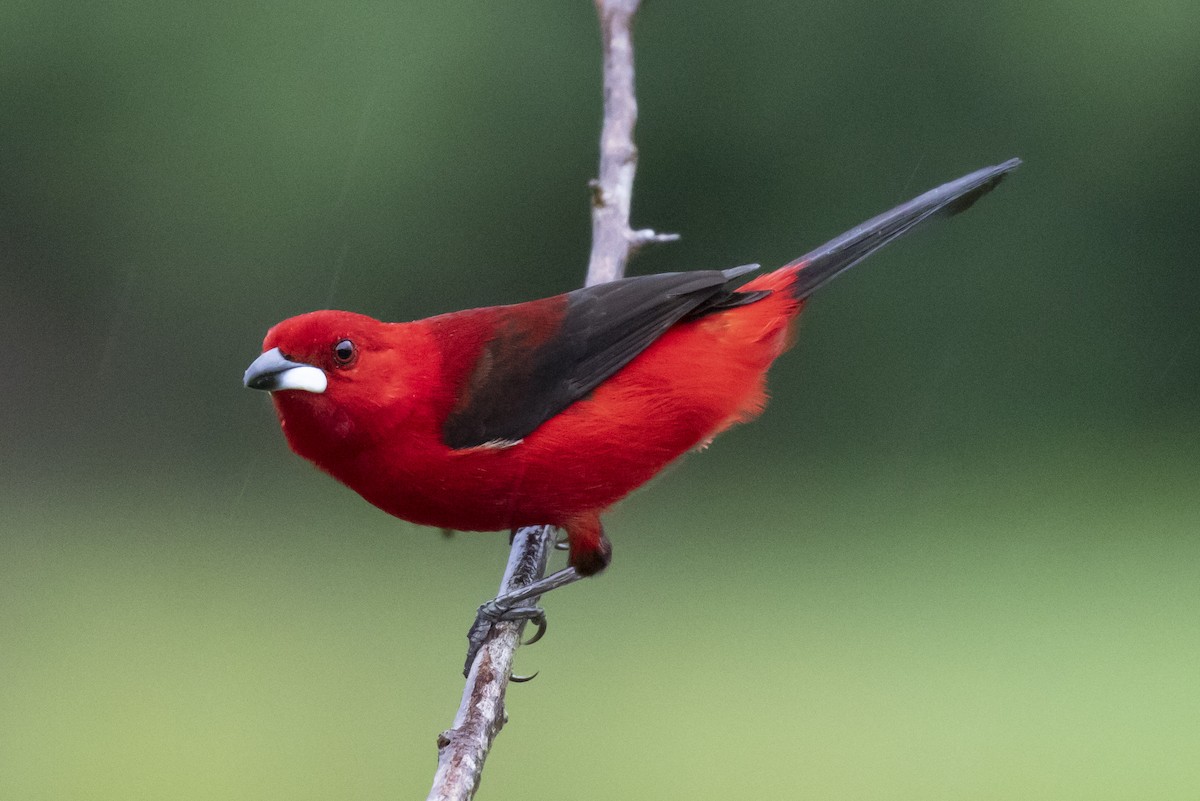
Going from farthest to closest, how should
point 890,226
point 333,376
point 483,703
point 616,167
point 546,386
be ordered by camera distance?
1. point 616,167
2. point 890,226
3. point 546,386
4. point 333,376
5. point 483,703

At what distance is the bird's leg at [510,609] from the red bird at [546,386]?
88mm

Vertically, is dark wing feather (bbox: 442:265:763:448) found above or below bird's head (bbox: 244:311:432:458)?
above

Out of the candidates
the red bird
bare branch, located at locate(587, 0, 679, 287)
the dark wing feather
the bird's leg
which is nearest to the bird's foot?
the bird's leg

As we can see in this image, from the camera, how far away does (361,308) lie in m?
5.67

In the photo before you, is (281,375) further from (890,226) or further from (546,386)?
(890,226)

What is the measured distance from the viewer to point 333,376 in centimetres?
254

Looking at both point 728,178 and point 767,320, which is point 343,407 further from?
point 728,178

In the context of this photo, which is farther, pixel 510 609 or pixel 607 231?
pixel 607 231

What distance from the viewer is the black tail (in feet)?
10.6

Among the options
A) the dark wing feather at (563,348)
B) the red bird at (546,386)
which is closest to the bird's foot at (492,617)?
the red bird at (546,386)

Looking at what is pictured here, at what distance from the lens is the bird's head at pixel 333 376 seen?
8.07 feet

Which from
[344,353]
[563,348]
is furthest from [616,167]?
[344,353]

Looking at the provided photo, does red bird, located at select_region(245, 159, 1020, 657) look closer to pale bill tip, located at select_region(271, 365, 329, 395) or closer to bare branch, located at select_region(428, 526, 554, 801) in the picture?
pale bill tip, located at select_region(271, 365, 329, 395)

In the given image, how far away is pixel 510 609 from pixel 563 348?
0.63 m
